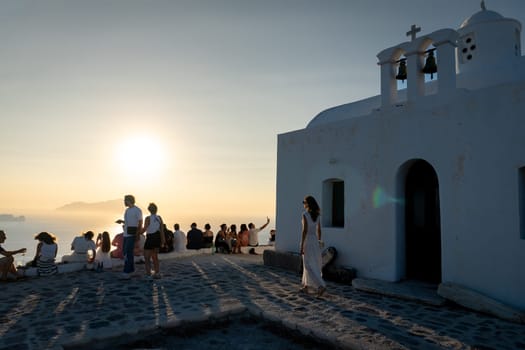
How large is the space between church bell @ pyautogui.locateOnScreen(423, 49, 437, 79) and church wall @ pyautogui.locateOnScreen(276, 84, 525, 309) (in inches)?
33.1

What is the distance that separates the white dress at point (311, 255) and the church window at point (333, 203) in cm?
252

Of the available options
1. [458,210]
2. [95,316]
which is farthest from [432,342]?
[95,316]

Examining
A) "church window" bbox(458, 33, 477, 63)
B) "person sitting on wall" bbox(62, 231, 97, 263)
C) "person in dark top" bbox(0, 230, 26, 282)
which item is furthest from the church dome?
"person in dark top" bbox(0, 230, 26, 282)

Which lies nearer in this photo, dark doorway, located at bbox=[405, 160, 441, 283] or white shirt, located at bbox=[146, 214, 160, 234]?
dark doorway, located at bbox=[405, 160, 441, 283]

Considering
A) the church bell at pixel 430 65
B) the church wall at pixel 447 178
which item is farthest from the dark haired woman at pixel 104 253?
the church bell at pixel 430 65

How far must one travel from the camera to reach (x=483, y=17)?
33.8 ft

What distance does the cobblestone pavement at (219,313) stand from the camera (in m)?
4.61

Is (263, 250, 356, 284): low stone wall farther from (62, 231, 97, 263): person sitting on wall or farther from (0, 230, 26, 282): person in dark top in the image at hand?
(0, 230, 26, 282): person in dark top

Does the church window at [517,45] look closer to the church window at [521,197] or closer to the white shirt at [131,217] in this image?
the church window at [521,197]

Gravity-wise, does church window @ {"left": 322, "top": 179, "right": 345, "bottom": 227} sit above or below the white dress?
above

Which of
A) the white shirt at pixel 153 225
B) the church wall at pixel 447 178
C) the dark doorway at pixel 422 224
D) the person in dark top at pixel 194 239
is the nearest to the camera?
the church wall at pixel 447 178

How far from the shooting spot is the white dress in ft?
23.0

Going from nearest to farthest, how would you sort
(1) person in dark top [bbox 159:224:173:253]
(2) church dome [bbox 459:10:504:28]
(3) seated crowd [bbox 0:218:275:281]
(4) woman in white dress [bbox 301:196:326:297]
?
(4) woman in white dress [bbox 301:196:326:297] → (3) seated crowd [bbox 0:218:275:281] → (2) church dome [bbox 459:10:504:28] → (1) person in dark top [bbox 159:224:173:253]

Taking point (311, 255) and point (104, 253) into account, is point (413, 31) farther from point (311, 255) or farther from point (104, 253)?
point (104, 253)
